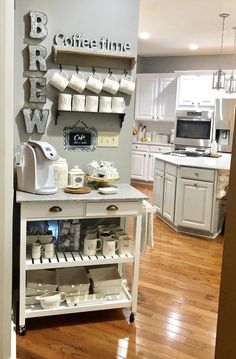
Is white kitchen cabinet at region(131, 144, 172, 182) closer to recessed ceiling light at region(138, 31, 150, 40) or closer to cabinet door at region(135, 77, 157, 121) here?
cabinet door at region(135, 77, 157, 121)

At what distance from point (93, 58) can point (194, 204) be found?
2256 millimetres

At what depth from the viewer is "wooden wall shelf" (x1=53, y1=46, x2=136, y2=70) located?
251 cm

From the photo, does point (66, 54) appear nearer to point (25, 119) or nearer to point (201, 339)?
point (25, 119)

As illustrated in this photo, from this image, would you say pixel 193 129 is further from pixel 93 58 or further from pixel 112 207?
pixel 112 207

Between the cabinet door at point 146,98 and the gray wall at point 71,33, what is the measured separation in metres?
5.14

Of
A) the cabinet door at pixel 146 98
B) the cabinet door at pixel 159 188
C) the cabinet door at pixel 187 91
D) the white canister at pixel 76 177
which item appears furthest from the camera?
the cabinet door at pixel 146 98

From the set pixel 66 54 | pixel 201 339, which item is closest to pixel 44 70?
pixel 66 54

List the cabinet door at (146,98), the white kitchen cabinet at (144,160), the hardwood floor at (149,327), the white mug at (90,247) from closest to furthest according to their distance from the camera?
1. the hardwood floor at (149,327)
2. the white mug at (90,247)
3. the white kitchen cabinet at (144,160)
4. the cabinet door at (146,98)

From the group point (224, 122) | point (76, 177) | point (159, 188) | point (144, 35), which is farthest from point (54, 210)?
point (224, 122)

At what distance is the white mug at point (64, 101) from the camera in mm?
2545

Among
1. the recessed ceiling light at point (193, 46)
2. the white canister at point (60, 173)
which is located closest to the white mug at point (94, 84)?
the white canister at point (60, 173)

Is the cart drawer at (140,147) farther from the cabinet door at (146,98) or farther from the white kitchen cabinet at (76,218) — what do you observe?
the white kitchen cabinet at (76,218)

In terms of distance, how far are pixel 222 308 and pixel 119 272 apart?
4.53 ft

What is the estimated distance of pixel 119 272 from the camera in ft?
9.32
